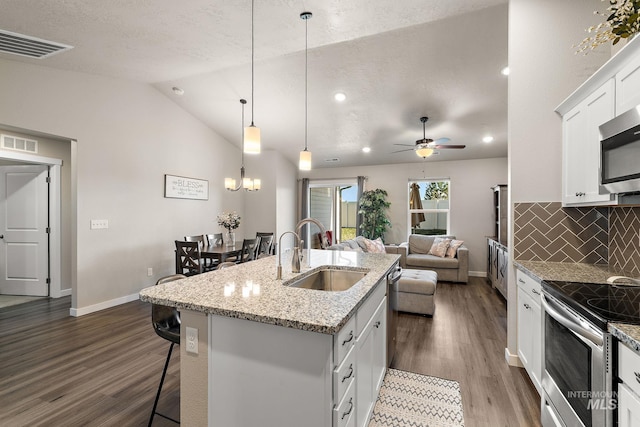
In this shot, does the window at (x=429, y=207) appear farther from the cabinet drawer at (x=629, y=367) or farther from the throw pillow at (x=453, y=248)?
the cabinet drawer at (x=629, y=367)

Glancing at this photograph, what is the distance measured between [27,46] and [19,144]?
1.73m

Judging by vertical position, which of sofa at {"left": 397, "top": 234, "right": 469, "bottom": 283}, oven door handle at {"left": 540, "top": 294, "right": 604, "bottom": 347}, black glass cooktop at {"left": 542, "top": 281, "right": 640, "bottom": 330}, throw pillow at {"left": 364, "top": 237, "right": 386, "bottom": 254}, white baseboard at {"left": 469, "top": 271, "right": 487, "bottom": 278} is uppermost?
black glass cooktop at {"left": 542, "top": 281, "right": 640, "bottom": 330}

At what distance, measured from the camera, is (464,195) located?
255 inches

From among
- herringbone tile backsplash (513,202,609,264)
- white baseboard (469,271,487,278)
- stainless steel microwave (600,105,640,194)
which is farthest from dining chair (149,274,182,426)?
white baseboard (469,271,487,278)

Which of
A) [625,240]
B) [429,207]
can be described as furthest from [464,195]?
[625,240]

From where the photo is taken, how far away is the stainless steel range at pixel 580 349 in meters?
1.17

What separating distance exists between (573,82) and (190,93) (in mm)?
5079

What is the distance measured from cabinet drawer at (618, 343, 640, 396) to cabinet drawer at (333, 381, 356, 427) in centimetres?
105

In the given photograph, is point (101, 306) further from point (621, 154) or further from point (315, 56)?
point (621, 154)

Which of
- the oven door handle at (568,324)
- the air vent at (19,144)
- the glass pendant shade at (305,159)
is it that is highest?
the air vent at (19,144)

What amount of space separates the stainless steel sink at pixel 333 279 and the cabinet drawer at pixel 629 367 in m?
1.33

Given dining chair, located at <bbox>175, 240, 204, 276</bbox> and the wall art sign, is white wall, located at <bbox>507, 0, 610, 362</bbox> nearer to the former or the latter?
dining chair, located at <bbox>175, 240, 204, 276</bbox>

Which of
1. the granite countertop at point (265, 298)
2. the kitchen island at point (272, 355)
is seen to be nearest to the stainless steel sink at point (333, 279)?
the granite countertop at point (265, 298)

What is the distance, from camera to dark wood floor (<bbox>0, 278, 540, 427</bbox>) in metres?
1.97
